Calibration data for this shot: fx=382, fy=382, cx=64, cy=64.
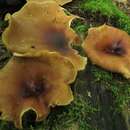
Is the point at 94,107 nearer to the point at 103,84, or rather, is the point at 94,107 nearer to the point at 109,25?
the point at 103,84

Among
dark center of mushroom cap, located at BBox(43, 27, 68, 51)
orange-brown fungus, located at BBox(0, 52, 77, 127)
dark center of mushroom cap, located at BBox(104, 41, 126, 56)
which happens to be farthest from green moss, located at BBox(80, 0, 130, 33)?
orange-brown fungus, located at BBox(0, 52, 77, 127)

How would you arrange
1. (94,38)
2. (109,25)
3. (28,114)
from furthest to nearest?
(109,25) → (94,38) → (28,114)

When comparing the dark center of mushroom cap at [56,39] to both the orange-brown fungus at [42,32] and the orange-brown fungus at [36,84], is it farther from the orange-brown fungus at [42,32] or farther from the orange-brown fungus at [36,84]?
the orange-brown fungus at [36,84]

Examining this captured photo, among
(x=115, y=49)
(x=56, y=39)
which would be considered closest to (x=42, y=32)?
(x=56, y=39)

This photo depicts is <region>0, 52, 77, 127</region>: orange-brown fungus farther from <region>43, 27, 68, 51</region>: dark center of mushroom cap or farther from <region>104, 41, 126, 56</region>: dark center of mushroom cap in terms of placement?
<region>104, 41, 126, 56</region>: dark center of mushroom cap

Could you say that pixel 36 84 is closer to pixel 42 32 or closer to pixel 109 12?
pixel 42 32

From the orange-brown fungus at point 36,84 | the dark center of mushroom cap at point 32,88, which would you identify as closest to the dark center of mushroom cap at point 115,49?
the orange-brown fungus at point 36,84

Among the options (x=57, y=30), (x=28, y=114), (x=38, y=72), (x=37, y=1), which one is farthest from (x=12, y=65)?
(x=37, y=1)
